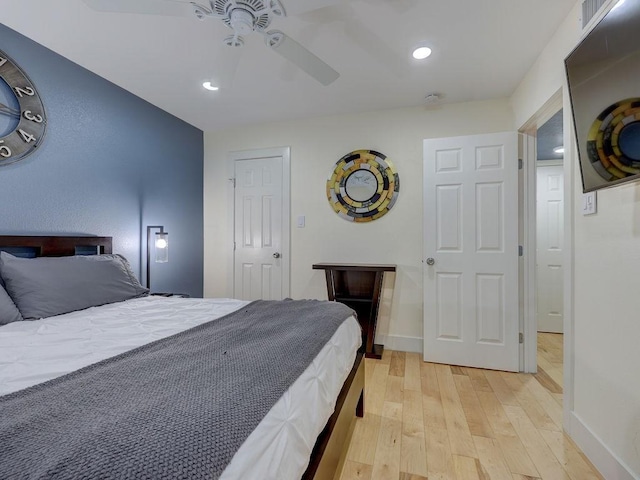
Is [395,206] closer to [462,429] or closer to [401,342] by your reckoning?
[401,342]

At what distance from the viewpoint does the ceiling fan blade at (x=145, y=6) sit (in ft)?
4.44

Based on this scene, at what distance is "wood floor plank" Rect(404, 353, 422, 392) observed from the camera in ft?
7.75

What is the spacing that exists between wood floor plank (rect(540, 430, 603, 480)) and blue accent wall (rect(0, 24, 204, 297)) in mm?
3270

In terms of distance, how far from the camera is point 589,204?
1.60 m

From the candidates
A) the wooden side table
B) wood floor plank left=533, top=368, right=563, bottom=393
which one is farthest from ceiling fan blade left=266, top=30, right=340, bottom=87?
wood floor plank left=533, top=368, right=563, bottom=393

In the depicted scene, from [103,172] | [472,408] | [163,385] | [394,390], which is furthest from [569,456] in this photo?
[103,172]

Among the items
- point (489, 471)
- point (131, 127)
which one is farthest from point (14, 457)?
point (131, 127)

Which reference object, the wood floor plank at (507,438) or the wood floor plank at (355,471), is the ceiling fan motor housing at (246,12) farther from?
the wood floor plank at (507,438)

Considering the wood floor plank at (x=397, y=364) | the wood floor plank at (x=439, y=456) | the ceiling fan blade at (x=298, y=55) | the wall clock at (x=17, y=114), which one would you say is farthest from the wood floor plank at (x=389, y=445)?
the wall clock at (x=17, y=114)

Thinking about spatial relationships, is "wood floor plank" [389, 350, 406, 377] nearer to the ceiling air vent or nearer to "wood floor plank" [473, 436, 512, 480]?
"wood floor plank" [473, 436, 512, 480]

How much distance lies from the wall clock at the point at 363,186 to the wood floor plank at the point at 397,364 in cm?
135

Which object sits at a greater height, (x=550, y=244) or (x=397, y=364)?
(x=550, y=244)

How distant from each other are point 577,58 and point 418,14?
87 cm

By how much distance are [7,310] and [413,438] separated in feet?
7.33
